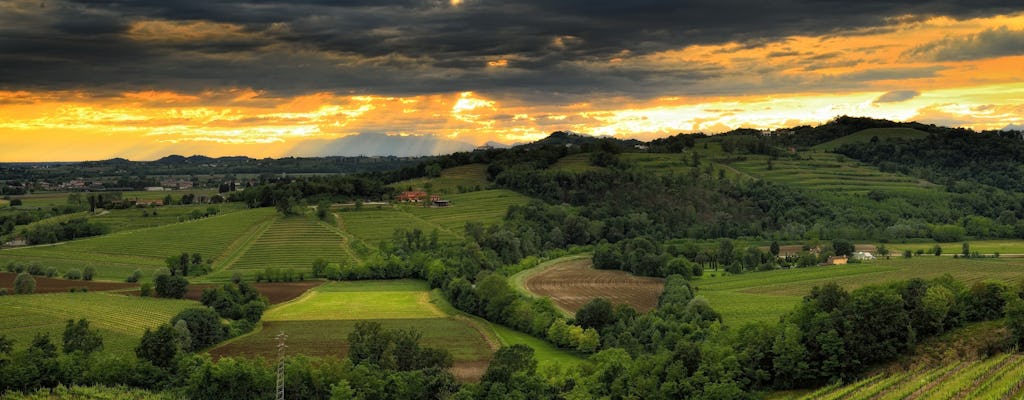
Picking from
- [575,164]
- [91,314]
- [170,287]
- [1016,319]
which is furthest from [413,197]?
[1016,319]

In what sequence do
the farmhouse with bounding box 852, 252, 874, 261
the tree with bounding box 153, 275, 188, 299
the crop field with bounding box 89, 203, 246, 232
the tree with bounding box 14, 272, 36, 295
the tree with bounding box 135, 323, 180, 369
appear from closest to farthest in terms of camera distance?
the tree with bounding box 135, 323, 180, 369
the tree with bounding box 153, 275, 188, 299
the tree with bounding box 14, 272, 36, 295
the farmhouse with bounding box 852, 252, 874, 261
the crop field with bounding box 89, 203, 246, 232

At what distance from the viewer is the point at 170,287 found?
82.6 meters

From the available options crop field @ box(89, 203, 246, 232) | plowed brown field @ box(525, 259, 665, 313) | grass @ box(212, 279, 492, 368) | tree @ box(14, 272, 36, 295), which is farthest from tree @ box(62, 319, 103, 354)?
crop field @ box(89, 203, 246, 232)

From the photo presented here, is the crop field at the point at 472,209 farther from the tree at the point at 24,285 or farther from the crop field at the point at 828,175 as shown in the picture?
the tree at the point at 24,285

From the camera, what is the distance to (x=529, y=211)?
13088 cm

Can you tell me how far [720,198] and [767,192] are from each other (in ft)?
28.6

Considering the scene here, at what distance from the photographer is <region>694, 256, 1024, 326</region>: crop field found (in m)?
75.8

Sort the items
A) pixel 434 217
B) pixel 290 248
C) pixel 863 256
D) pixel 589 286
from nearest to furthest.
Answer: pixel 589 286 → pixel 863 256 → pixel 290 248 → pixel 434 217

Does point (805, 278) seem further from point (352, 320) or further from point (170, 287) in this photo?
point (170, 287)

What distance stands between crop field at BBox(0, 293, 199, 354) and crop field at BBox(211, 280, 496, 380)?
781 cm

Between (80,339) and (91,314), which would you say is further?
(91,314)

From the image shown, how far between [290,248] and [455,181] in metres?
55.1

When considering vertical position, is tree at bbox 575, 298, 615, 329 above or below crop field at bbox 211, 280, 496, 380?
above

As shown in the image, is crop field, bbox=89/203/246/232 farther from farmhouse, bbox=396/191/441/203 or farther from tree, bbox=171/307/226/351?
tree, bbox=171/307/226/351
